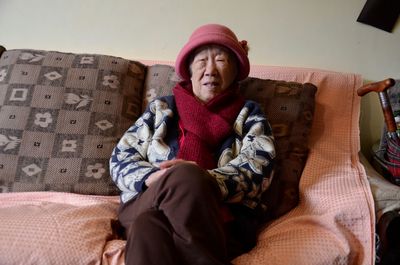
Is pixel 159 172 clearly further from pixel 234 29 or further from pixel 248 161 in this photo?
pixel 234 29

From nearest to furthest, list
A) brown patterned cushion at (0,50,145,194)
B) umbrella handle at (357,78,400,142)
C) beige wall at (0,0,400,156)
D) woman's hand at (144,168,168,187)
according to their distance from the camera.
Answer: woman's hand at (144,168,168,187)
umbrella handle at (357,78,400,142)
brown patterned cushion at (0,50,145,194)
beige wall at (0,0,400,156)

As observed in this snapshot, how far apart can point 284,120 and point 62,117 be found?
2.83ft

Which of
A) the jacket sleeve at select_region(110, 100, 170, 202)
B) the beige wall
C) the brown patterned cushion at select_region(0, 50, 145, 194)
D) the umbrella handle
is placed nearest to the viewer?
the jacket sleeve at select_region(110, 100, 170, 202)

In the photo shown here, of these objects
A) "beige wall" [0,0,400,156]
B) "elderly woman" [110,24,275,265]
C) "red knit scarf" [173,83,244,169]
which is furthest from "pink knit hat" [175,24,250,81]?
"beige wall" [0,0,400,156]

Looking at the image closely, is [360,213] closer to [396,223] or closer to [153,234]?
[396,223]

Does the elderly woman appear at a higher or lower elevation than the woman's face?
lower

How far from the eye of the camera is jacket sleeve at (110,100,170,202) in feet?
3.57

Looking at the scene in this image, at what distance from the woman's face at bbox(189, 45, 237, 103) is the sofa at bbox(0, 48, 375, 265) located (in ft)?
0.71

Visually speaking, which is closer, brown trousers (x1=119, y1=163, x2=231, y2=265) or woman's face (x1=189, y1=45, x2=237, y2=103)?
brown trousers (x1=119, y1=163, x2=231, y2=265)

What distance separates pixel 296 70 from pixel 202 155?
27.1 inches

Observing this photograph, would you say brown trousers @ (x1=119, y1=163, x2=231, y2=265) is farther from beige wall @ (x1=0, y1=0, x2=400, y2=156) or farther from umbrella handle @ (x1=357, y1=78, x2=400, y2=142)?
beige wall @ (x1=0, y1=0, x2=400, y2=156)

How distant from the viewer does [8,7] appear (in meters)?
1.83

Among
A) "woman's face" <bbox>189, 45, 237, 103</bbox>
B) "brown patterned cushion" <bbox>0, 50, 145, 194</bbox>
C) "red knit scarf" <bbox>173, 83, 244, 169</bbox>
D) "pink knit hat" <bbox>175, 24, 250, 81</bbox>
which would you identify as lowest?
"brown patterned cushion" <bbox>0, 50, 145, 194</bbox>

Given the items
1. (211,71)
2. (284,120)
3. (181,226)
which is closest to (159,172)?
(181,226)
